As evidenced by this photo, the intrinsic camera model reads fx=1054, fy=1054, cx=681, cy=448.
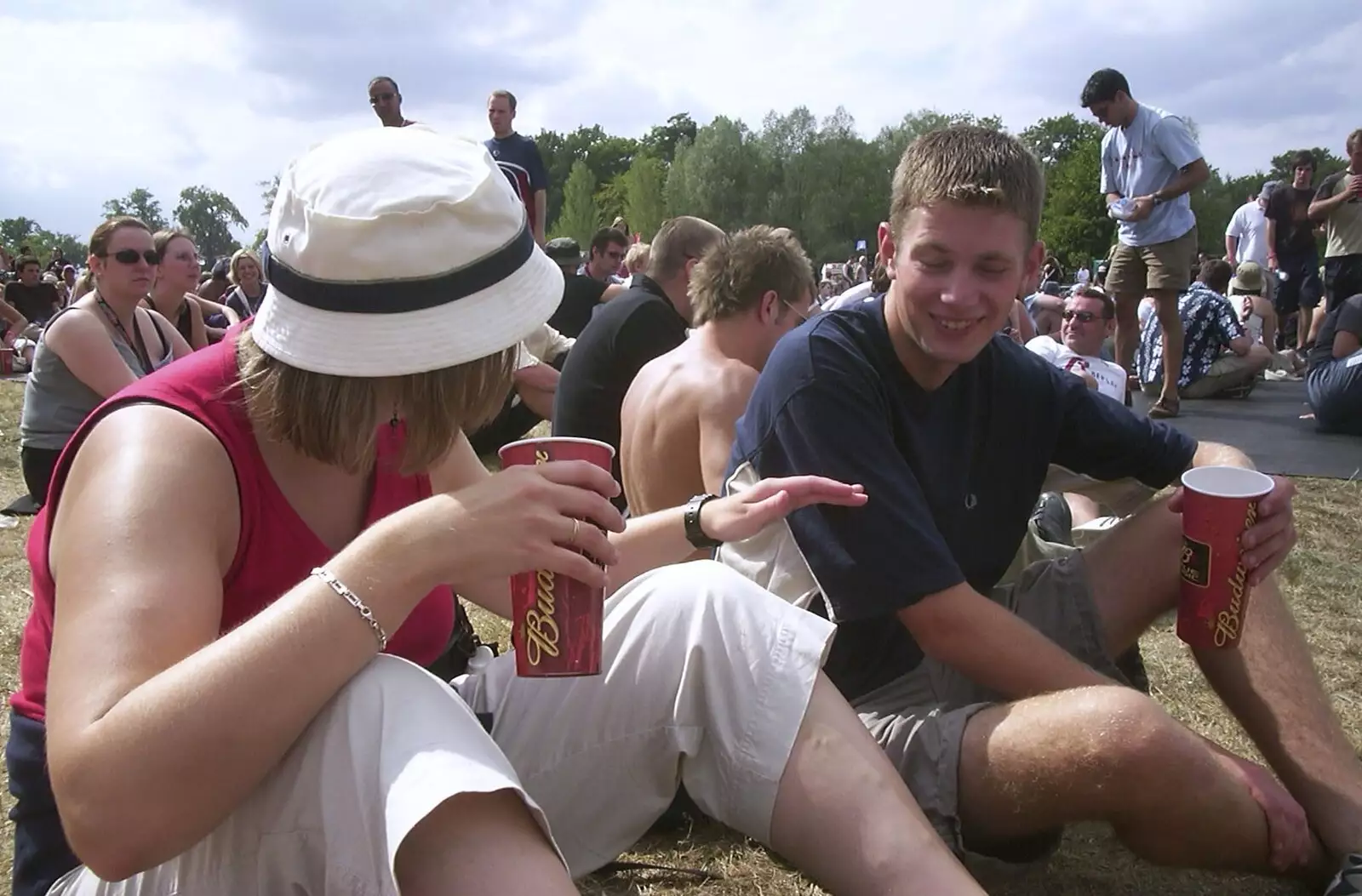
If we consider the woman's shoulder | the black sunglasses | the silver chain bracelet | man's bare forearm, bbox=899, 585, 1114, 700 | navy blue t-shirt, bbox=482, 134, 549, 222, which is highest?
navy blue t-shirt, bbox=482, 134, 549, 222

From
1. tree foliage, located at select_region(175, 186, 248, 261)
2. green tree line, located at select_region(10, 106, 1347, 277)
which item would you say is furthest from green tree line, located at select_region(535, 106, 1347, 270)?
tree foliage, located at select_region(175, 186, 248, 261)

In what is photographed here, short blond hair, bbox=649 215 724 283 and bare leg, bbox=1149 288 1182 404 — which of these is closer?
short blond hair, bbox=649 215 724 283

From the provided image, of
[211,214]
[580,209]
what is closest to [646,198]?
[580,209]

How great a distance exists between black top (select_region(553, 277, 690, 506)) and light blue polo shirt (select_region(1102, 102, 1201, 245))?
3945 millimetres

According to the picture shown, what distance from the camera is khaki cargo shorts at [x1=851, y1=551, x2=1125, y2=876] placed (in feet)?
6.18

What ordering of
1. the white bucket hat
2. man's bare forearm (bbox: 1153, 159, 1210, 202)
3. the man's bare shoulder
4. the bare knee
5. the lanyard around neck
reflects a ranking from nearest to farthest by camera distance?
the white bucket hat → the bare knee → the man's bare shoulder → the lanyard around neck → man's bare forearm (bbox: 1153, 159, 1210, 202)

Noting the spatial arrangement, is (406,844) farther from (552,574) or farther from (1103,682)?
(1103,682)

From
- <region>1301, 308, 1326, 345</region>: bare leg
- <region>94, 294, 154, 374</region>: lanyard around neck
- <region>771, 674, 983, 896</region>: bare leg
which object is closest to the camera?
<region>771, 674, 983, 896</region>: bare leg

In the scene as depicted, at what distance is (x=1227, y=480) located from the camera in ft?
6.81

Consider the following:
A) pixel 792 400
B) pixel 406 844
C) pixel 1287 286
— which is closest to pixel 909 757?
pixel 792 400

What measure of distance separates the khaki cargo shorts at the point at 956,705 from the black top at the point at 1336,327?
222 inches

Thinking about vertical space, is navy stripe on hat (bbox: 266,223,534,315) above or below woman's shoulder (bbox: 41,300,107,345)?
above

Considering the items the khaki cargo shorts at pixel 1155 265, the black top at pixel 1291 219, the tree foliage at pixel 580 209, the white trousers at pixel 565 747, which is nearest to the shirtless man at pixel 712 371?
the white trousers at pixel 565 747

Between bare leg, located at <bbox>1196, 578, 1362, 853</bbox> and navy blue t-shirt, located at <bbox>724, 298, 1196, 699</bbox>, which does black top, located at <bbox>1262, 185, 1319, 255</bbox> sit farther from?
bare leg, located at <bbox>1196, 578, 1362, 853</bbox>
